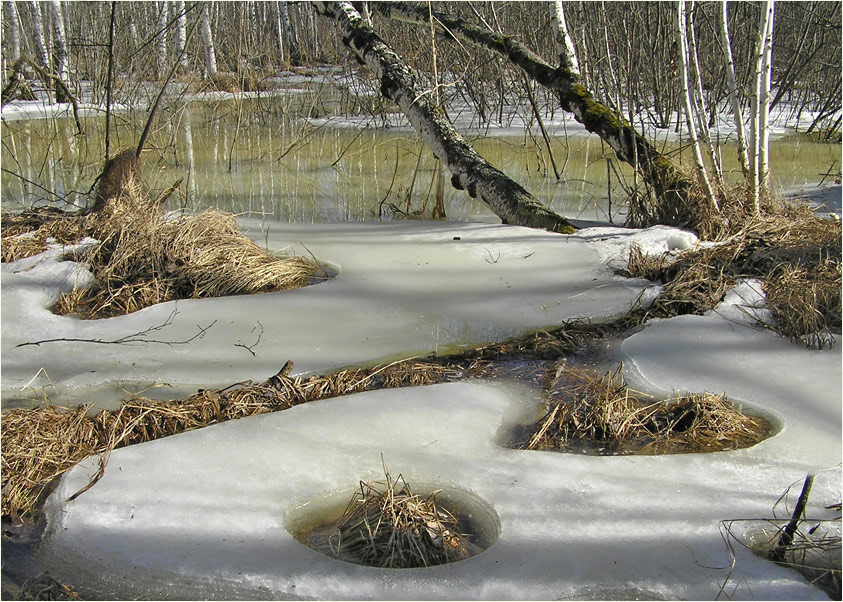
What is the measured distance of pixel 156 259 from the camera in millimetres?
4625

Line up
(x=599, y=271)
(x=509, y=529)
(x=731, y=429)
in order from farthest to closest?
1. (x=599, y=271)
2. (x=731, y=429)
3. (x=509, y=529)

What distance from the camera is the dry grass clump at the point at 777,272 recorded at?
365 cm

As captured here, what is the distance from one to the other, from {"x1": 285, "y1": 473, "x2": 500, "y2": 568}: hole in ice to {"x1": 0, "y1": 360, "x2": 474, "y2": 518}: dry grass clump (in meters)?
0.85

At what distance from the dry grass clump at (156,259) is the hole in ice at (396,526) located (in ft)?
7.80

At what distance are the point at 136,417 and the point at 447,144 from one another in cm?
374

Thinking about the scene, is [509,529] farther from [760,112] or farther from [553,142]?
[553,142]

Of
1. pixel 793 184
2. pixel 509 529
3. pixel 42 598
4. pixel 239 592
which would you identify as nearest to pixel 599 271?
pixel 509 529

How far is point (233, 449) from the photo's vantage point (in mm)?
2758

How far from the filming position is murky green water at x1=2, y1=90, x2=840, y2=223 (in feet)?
23.7

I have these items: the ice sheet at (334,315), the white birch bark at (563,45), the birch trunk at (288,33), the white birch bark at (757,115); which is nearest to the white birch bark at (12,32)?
the birch trunk at (288,33)

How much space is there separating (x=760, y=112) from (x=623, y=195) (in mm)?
2776

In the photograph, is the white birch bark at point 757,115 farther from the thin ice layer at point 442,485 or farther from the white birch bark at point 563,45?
the thin ice layer at point 442,485

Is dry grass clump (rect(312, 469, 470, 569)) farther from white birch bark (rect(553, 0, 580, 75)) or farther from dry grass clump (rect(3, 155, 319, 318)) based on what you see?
white birch bark (rect(553, 0, 580, 75))

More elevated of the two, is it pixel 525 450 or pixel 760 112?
pixel 760 112
